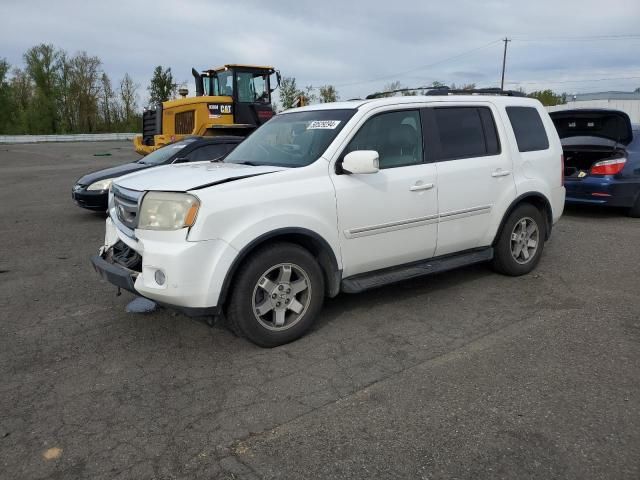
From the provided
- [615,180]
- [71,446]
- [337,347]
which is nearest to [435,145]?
[337,347]

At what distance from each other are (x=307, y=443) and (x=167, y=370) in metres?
1.30

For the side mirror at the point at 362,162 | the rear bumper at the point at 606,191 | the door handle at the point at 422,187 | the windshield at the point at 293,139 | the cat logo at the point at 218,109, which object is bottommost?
the rear bumper at the point at 606,191

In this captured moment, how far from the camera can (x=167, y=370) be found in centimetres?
358

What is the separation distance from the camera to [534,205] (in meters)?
5.60

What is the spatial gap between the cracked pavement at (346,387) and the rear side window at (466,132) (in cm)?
135

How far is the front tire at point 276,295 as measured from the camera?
3.69 m

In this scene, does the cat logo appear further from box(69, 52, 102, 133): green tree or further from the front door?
box(69, 52, 102, 133): green tree

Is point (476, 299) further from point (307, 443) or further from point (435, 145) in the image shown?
→ point (307, 443)

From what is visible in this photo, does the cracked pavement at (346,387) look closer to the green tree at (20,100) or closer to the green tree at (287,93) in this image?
the green tree at (287,93)

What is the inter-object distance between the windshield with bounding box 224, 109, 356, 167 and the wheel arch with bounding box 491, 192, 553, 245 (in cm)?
200

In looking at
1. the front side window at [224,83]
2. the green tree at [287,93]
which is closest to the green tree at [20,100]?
the green tree at [287,93]

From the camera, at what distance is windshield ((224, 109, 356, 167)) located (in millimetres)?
4293

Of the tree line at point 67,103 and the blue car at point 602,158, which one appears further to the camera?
the tree line at point 67,103

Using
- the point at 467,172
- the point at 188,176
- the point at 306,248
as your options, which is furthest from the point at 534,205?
the point at 188,176
